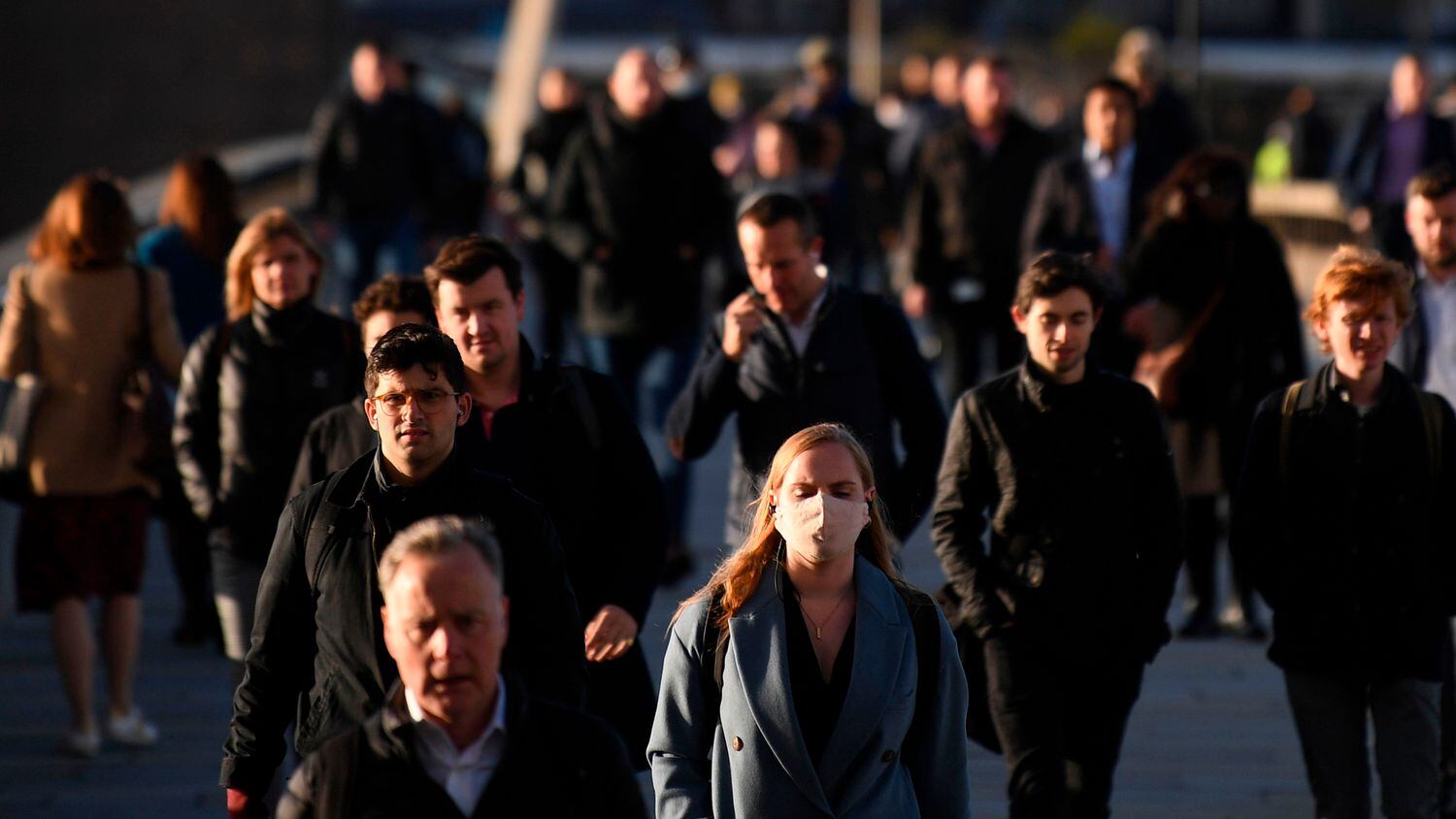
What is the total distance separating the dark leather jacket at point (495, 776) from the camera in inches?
135

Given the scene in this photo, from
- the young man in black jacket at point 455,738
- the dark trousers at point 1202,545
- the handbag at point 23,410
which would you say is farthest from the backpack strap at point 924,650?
the dark trousers at point 1202,545

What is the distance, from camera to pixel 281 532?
454 centimetres

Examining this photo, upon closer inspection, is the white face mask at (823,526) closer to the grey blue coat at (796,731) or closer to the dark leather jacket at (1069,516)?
the grey blue coat at (796,731)

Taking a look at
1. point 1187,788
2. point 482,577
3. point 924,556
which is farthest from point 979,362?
point 482,577

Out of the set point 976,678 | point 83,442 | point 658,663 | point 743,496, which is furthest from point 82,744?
point 976,678

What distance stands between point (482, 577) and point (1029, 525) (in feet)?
8.18

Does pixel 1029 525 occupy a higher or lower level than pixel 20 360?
lower

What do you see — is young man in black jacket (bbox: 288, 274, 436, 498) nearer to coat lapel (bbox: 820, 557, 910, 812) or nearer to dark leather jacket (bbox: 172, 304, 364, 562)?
dark leather jacket (bbox: 172, 304, 364, 562)

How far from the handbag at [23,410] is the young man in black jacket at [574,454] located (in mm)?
2372

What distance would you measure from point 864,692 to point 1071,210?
5.27m

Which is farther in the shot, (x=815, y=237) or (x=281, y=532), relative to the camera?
(x=815, y=237)

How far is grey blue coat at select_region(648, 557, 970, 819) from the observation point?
4.32m

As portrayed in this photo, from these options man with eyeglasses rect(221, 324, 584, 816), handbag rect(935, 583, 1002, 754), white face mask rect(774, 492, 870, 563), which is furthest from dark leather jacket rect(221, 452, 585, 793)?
handbag rect(935, 583, 1002, 754)

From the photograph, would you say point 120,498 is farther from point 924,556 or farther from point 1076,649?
point 924,556
